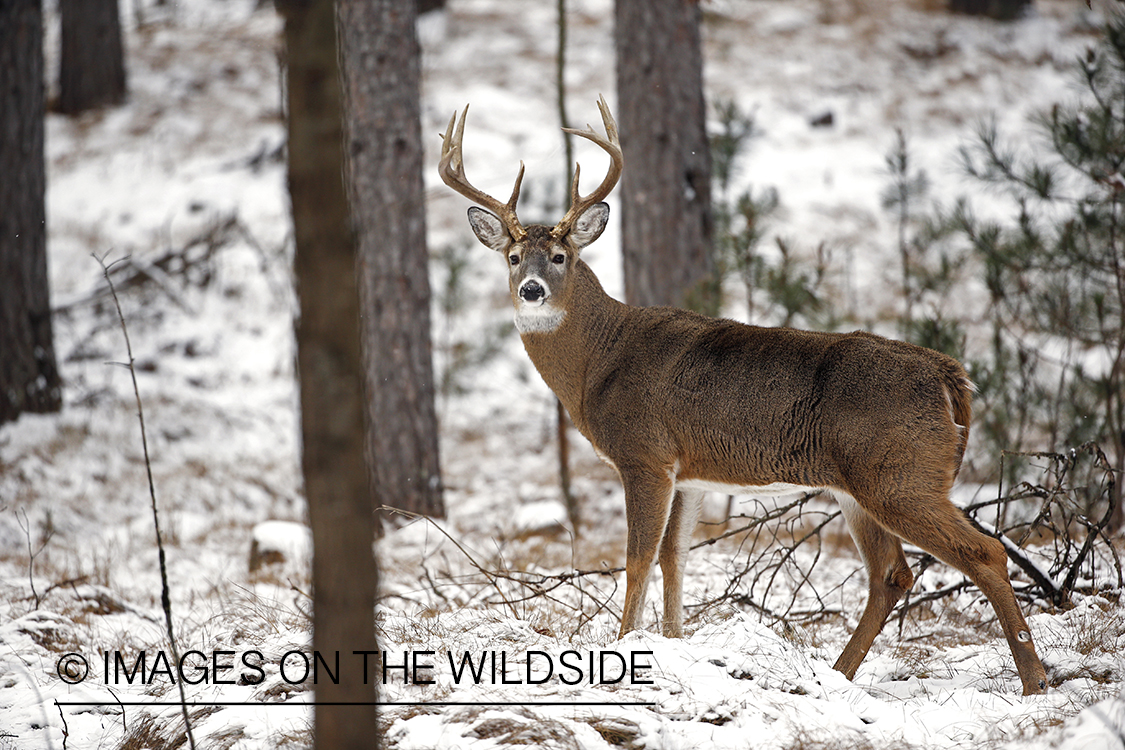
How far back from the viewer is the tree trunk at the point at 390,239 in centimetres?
793

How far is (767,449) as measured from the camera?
419 cm

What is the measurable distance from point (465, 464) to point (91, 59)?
48.0ft

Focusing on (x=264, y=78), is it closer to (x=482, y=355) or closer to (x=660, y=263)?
(x=482, y=355)

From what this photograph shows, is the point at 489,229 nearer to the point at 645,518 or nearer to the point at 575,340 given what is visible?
the point at 575,340

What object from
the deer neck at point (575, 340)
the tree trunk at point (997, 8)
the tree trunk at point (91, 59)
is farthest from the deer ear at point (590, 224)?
the tree trunk at point (997, 8)

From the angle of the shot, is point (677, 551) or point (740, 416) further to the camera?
point (677, 551)

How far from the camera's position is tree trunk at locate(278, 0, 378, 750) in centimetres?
227

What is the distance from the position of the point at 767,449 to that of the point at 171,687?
2.87 metres

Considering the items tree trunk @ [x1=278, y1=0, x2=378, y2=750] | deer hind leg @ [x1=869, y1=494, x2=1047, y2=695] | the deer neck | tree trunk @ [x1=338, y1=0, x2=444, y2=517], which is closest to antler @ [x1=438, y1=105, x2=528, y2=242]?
the deer neck

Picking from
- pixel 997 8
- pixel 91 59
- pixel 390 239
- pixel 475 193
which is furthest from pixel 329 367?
pixel 997 8

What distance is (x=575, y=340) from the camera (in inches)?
197

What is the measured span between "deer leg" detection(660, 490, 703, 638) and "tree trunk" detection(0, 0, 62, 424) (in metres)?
8.07

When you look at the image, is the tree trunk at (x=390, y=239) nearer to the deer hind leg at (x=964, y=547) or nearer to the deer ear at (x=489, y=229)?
the deer ear at (x=489, y=229)

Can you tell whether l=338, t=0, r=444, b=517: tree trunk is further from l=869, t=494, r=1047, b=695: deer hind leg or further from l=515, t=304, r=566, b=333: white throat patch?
l=869, t=494, r=1047, b=695: deer hind leg
